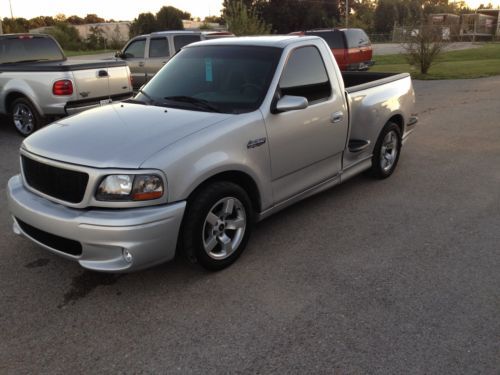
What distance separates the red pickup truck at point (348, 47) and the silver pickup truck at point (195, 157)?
12197 mm

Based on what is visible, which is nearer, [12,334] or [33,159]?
[12,334]

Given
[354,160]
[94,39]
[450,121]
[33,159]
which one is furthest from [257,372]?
[94,39]

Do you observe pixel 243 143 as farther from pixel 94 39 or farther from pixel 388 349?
pixel 94 39

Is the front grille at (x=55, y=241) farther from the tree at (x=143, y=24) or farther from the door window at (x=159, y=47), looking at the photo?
the tree at (x=143, y=24)

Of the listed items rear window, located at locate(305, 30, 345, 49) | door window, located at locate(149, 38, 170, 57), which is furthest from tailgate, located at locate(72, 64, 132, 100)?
rear window, located at locate(305, 30, 345, 49)

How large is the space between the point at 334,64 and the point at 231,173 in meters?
1.93

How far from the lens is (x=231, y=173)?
3.89 m

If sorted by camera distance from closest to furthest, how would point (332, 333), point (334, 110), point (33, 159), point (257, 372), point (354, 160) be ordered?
point (257, 372) → point (332, 333) → point (33, 159) → point (334, 110) → point (354, 160)

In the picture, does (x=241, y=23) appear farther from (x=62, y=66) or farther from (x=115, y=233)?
(x=115, y=233)

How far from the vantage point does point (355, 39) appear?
17.3m

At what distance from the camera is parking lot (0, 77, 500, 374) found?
2875mm

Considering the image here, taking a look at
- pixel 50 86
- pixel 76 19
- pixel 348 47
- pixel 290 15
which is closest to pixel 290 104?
pixel 50 86

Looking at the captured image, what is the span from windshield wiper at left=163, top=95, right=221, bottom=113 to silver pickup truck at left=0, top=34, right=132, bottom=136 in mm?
4210

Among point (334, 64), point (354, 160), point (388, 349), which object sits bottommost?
point (388, 349)
